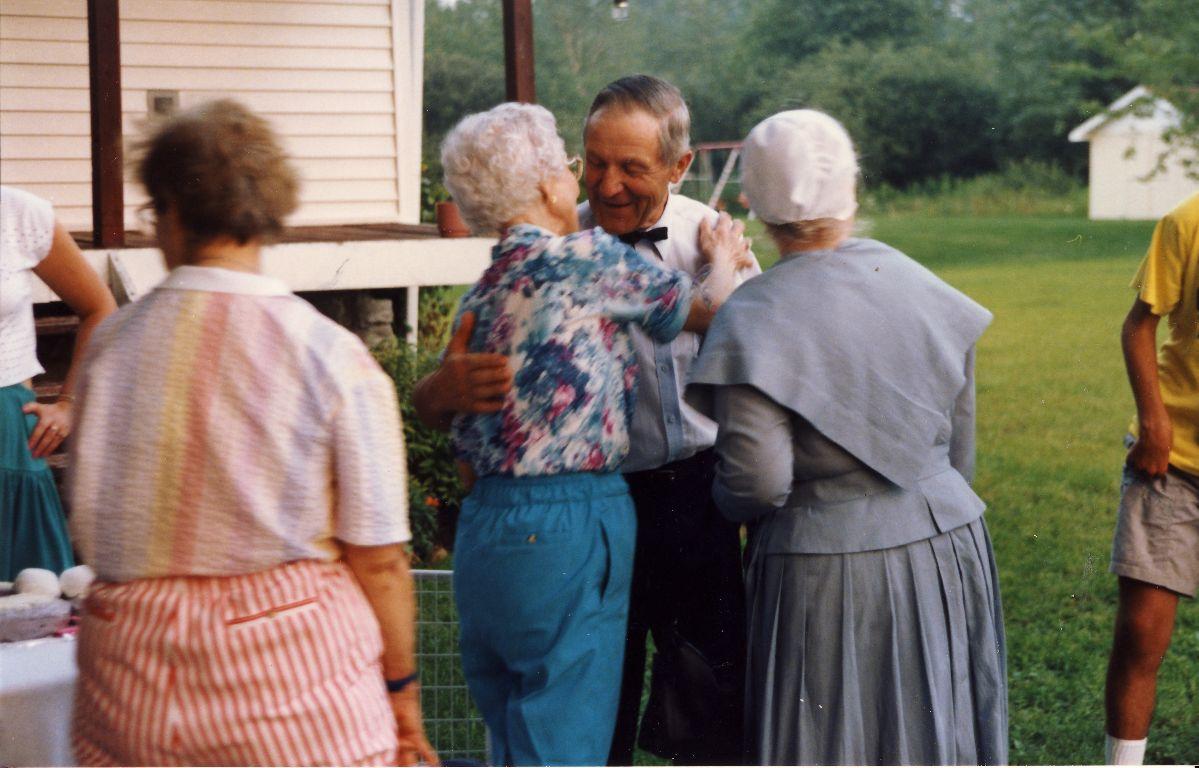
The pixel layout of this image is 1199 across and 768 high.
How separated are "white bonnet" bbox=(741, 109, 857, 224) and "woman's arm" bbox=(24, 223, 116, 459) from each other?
1793 millimetres

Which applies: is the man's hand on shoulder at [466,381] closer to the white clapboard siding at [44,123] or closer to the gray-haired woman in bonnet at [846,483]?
the gray-haired woman in bonnet at [846,483]

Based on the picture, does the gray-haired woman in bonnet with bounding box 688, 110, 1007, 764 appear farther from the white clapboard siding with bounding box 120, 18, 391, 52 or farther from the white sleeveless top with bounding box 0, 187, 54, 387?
the white clapboard siding with bounding box 120, 18, 391, 52

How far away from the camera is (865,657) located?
2768mm

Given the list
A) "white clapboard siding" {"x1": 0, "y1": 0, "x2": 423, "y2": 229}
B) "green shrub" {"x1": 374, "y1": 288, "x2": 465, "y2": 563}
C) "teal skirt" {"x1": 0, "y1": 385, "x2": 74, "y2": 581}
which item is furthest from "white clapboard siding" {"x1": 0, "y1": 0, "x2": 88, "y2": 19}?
"teal skirt" {"x1": 0, "y1": 385, "x2": 74, "y2": 581}

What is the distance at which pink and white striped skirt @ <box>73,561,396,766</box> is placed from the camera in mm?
2041

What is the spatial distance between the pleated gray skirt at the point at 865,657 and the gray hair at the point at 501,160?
0.92 m

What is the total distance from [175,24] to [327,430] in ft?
29.3

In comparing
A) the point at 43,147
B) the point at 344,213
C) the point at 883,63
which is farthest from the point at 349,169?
the point at 883,63

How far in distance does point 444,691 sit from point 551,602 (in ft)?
7.85

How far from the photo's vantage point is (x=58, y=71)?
9.59 metres

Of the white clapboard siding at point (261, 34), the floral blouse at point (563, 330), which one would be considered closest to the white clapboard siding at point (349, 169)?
the white clapboard siding at point (261, 34)

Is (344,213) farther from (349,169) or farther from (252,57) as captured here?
(252,57)

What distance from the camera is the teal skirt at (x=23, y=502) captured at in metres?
3.41

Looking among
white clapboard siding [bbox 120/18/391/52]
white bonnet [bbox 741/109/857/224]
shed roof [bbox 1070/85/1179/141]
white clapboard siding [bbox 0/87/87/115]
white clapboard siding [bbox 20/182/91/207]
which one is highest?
shed roof [bbox 1070/85/1179/141]
